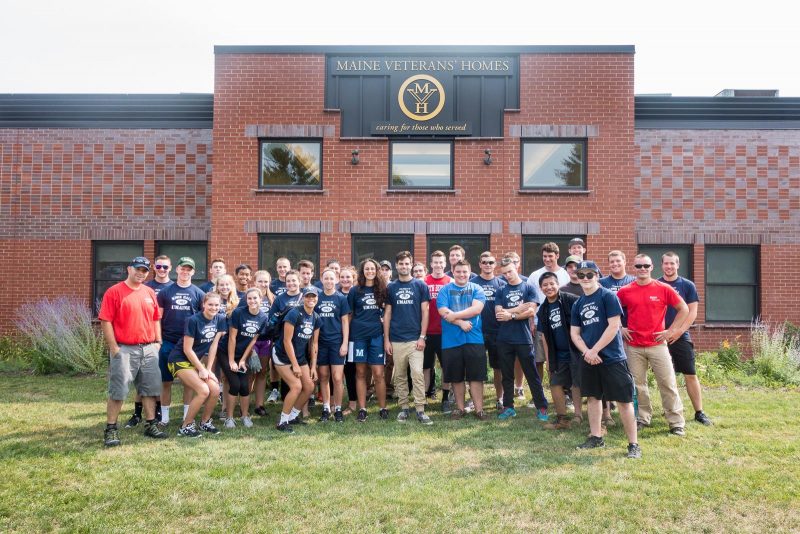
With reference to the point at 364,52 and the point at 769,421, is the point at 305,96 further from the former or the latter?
the point at 769,421

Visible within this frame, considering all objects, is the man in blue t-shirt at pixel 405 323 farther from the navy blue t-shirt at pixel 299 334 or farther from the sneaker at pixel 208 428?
the sneaker at pixel 208 428

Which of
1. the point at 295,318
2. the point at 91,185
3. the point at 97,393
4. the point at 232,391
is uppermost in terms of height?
the point at 91,185

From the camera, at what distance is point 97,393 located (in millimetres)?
8648

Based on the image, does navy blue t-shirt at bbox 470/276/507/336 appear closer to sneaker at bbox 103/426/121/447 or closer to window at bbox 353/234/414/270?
window at bbox 353/234/414/270

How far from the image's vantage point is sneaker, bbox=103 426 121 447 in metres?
5.75

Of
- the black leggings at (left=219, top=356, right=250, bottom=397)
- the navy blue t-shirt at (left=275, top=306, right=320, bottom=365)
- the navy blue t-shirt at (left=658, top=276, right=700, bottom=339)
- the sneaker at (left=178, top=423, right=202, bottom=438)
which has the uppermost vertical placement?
the navy blue t-shirt at (left=658, top=276, right=700, bottom=339)

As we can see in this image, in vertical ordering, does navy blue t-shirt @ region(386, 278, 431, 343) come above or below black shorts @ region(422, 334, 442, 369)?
above

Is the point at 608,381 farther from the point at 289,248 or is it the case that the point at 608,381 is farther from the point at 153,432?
the point at 289,248

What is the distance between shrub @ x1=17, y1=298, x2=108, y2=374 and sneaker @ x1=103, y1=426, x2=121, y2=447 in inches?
206

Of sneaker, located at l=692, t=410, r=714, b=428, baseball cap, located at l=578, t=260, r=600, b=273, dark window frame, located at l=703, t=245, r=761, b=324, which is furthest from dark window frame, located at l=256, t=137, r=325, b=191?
dark window frame, located at l=703, t=245, r=761, b=324

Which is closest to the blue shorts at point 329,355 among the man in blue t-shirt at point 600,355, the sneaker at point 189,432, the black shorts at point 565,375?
the sneaker at point 189,432

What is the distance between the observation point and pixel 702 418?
6.64 meters

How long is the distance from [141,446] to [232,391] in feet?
3.80

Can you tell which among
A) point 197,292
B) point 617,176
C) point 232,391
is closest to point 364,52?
point 617,176
